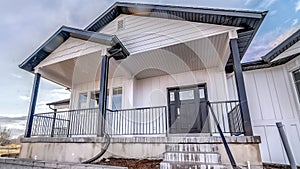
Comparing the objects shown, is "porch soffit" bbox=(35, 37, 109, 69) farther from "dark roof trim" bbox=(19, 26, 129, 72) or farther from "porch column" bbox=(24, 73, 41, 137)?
"porch column" bbox=(24, 73, 41, 137)

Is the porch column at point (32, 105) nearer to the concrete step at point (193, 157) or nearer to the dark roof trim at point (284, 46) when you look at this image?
the concrete step at point (193, 157)

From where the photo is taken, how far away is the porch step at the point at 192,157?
10.5 feet

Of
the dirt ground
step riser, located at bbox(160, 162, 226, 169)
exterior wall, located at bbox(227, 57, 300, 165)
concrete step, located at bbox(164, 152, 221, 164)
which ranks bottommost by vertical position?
the dirt ground

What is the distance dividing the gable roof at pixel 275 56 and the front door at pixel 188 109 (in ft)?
5.82

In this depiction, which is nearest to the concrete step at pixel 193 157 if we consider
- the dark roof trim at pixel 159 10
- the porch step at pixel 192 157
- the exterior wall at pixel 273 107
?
the porch step at pixel 192 157

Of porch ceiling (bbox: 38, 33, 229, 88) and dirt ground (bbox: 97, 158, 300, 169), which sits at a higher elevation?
porch ceiling (bbox: 38, 33, 229, 88)

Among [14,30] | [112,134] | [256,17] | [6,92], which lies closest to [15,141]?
[6,92]

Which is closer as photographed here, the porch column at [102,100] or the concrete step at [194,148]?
the concrete step at [194,148]

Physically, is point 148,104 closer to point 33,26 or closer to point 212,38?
point 212,38

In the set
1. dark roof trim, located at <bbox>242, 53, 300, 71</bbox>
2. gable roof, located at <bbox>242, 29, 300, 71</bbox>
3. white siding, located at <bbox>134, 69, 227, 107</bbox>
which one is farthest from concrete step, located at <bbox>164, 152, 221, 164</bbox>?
dark roof trim, located at <bbox>242, 53, 300, 71</bbox>

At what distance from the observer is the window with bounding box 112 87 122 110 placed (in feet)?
22.6

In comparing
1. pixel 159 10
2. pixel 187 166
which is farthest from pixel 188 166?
pixel 159 10

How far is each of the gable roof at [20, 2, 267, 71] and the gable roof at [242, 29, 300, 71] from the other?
505 mm

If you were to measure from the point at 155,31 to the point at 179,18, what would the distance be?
0.88m
